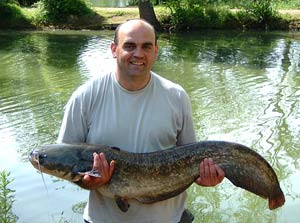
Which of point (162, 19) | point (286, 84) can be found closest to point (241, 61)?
point (286, 84)

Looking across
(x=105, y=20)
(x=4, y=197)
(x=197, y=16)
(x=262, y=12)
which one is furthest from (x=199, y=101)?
(x=105, y=20)

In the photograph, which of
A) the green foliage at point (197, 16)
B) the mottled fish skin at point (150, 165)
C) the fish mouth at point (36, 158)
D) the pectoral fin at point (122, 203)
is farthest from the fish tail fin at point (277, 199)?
the green foliage at point (197, 16)

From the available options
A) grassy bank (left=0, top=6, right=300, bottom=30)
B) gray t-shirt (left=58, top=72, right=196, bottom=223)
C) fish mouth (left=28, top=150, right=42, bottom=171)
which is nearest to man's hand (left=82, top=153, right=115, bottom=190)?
gray t-shirt (left=58, top=72, right=196, bottom=223)

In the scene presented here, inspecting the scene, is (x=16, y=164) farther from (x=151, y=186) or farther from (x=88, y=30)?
(x=88, y=30)

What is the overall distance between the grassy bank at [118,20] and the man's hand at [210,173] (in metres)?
24.7

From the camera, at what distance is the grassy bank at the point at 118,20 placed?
2675 centimetres

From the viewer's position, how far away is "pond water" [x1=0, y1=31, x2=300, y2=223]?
6.21m

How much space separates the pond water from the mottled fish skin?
114 inches

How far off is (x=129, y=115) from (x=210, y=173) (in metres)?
0.60

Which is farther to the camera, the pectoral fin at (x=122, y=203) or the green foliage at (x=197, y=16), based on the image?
the green foliage at (x=197, y=16)

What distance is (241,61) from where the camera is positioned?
56.7ft

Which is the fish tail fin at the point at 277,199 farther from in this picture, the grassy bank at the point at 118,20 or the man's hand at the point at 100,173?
the grassy bank at the point at 118,20

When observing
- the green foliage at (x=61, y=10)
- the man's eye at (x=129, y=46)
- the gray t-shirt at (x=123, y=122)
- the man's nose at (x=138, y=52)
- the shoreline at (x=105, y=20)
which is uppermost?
the man's eye at (x=129, y=46)

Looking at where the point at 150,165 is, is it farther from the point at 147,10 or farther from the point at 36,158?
the point at 147,10
